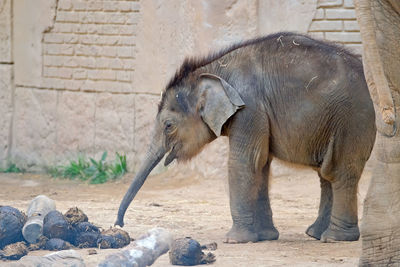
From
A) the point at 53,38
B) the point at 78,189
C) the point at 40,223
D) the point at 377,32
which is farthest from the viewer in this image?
the point at 53,38

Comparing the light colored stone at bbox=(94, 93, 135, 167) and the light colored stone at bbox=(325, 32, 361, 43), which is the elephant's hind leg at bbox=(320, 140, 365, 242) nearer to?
the light colored stone at bbox=(325, 32, 361, 43)

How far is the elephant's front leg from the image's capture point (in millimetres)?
6746

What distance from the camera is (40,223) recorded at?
20.5ft

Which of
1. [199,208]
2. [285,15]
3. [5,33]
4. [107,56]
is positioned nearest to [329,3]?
[285,15]

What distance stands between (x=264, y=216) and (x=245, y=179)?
0.47 metres

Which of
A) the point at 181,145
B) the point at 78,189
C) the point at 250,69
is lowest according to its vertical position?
the point at 78,189

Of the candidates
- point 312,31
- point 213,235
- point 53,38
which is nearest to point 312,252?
point 213,235

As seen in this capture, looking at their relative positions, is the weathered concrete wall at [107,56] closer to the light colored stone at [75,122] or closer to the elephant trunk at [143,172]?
the light colored stone at [75,122]

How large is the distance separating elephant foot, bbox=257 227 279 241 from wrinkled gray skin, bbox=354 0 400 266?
2.01 m

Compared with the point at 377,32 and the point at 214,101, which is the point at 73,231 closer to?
the point at 214,101

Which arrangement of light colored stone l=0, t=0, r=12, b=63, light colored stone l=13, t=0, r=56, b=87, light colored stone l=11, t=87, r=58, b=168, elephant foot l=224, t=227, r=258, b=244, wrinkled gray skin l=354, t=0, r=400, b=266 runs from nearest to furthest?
1. wrinkled gray skin l=354, t=0, r=400, b=266
2. elephant foot l=224, t=227, r=258, b=244
3. light colored stone l=13, t=0, r=56, b=87
4. light colored stone l=11, t=87, r=58, b=168
5. light colored stone l=0, t=0, r=12, b=63

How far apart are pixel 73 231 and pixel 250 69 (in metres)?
1.92

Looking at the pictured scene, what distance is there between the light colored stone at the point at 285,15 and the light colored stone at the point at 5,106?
424 centimetres

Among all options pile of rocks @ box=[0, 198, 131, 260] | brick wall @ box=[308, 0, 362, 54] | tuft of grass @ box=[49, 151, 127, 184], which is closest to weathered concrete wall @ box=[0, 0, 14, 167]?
tuft of grass @ box=[49, 151, 127, 184]
